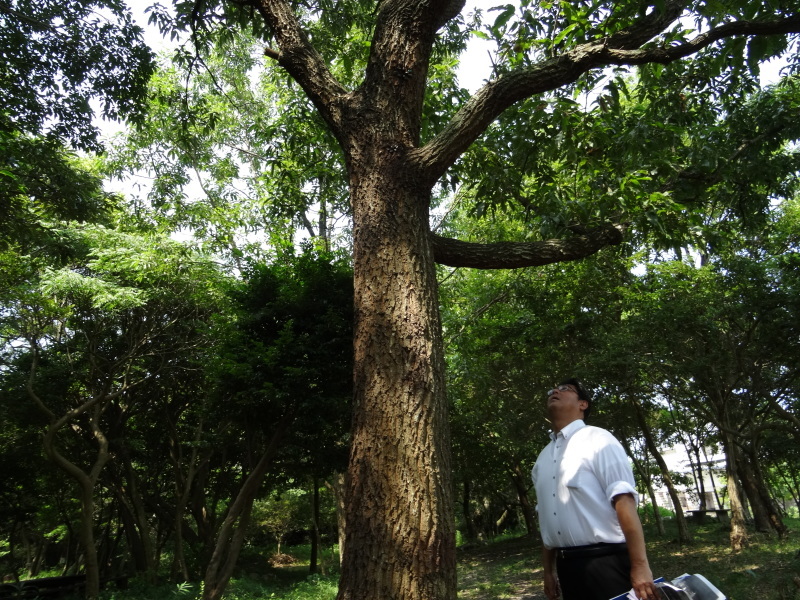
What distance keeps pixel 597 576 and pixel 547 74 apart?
2.75 meters

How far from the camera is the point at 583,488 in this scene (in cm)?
268

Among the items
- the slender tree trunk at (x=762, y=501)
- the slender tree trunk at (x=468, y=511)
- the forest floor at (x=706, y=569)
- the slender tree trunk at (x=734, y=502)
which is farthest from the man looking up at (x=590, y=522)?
the slender tree trunk at (x=468, y=511)

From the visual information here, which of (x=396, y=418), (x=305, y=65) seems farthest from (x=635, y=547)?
(x=305, y=65)

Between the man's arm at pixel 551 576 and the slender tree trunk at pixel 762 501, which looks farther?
the slender tree trunk at pixel 762 501

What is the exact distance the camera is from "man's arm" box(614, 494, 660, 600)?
235cm

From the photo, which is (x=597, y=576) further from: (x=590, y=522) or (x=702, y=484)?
(x=702, y=484)

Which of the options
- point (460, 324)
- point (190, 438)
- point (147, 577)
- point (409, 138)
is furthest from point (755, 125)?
point (147, 577)

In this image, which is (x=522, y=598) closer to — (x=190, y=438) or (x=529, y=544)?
(x=190, y=438)

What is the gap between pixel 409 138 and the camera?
3.52 metres

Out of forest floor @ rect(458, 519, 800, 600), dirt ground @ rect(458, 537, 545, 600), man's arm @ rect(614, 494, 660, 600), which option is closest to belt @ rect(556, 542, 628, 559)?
man's arm @ rect(614, 494, 660, 600)

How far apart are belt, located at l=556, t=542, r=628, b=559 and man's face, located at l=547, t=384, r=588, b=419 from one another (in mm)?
637

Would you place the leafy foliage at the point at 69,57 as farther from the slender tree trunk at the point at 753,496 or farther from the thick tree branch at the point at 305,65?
the slender tree trunk at the point at 753,496

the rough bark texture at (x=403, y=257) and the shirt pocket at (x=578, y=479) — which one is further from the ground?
the rough bark texture at (x=403, y=257)

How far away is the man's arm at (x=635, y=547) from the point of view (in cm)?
235
